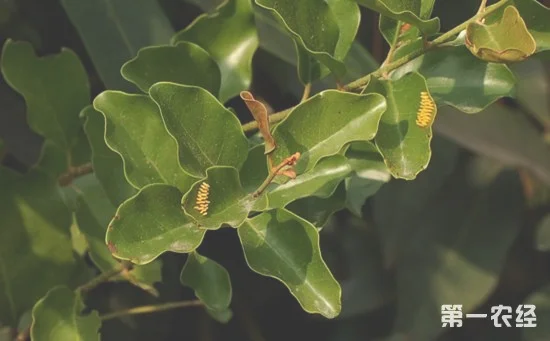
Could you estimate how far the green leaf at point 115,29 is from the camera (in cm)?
71

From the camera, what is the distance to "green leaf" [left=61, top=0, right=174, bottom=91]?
0.71m

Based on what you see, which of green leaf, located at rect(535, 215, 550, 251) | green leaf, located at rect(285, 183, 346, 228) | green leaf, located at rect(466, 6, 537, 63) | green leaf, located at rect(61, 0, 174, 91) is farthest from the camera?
green leaf, located at rect(535, 215, 550, 251)

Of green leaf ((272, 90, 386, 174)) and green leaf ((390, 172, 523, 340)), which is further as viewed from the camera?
green leaf ((390, 172, 523, 340))

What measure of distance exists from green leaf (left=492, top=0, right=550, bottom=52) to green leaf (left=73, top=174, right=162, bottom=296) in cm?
27

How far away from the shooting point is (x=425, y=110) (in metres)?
0.44

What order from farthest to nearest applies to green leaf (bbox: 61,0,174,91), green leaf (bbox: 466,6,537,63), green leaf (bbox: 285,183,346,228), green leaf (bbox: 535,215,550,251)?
green leaf (bbox: 535,215,550,251), green leaf (bbox: 61,0,174,91), green leaf (bbox: 285,183,346,228), green leaf (bbox: 466,6,537,63)

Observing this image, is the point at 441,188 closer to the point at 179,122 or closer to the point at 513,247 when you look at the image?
the point at 513,247

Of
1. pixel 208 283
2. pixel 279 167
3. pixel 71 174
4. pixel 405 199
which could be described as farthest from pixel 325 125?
pixel 405 199

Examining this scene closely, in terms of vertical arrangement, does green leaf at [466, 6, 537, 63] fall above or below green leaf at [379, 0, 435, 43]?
above

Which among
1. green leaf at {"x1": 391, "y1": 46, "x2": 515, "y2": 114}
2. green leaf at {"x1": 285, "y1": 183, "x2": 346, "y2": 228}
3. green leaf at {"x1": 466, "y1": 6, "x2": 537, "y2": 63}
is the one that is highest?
green leaf at {"x1": 466, "y1": 6, "x2": 537, "y2": 63}

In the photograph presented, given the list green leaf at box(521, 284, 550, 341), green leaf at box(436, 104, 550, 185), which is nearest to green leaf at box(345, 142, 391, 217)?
green leaf at box(436, 104, 550, 185)

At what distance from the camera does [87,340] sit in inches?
20.2

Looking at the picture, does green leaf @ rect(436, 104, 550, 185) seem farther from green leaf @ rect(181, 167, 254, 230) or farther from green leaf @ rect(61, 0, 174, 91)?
green leaf @ rect(181, 167, 254, 230)

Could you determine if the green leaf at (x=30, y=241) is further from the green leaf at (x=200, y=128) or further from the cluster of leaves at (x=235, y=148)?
the green leaf at (x=200, y=128)
